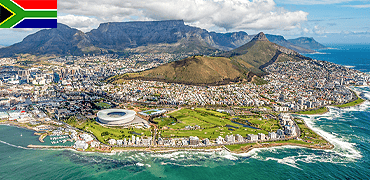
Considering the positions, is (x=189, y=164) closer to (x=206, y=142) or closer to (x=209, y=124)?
(x=206, y=142)

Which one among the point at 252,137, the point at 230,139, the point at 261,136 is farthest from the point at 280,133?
the point at 230,139

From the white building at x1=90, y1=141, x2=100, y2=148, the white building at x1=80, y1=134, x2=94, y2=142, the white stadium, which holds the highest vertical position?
the white stadium

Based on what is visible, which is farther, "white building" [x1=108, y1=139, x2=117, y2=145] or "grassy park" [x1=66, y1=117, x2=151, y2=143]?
"grassy park" [x1=66, y1=117, x2=151, y2=143]

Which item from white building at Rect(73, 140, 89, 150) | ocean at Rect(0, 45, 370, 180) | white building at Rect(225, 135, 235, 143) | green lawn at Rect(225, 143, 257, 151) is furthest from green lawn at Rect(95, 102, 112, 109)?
green lawn at Rect(225, 143, 257, 151)

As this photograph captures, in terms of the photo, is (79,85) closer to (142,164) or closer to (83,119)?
(83,119)

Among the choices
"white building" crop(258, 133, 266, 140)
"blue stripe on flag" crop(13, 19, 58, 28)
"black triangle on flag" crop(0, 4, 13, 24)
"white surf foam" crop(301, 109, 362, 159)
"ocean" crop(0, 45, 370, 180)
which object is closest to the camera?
"black triangle on flag" crop(0, 4, 13, 24)

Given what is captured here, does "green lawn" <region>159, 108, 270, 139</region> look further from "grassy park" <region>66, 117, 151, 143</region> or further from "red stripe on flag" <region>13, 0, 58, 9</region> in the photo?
"red stripe on flag" <region>13, 0, 58, 9</region>

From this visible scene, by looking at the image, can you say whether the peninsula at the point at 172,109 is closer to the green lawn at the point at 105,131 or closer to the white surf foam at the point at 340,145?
the green lawn at the point at 105,131

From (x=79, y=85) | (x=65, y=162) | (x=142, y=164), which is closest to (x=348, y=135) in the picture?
(x=142, y=164)
